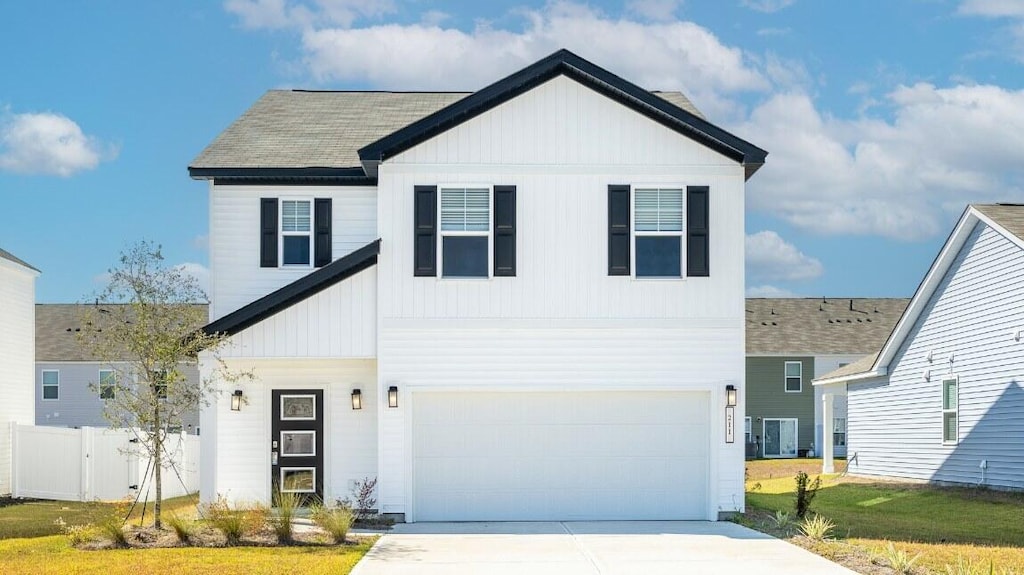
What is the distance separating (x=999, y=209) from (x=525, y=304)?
12.5 m

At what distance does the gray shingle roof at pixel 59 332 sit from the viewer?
156 ft

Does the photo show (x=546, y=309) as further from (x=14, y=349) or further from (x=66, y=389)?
→ (x=66, y=389)

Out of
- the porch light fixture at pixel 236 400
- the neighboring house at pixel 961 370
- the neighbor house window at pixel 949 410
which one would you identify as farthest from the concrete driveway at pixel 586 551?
the neighbor house window at pixel 949 410

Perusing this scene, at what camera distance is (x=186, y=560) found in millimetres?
14648

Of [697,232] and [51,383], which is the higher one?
[697,232]

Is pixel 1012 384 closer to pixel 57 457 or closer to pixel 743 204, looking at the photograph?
pixel 743 204

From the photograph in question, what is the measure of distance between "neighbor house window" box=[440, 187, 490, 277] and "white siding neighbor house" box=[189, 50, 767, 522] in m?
0.03

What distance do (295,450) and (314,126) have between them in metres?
6.65

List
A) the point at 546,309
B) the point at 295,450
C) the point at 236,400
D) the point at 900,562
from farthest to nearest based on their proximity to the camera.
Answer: the point at 295,450 → the point at 236,400 → the point at 546,309 → the point at 900,562

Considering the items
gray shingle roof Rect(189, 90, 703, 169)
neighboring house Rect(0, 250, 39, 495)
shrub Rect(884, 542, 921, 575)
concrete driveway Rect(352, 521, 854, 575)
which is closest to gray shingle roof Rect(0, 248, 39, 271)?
neighboring house Rect(0, 250, 39, 495)

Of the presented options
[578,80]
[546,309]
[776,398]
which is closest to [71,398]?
[776,398]

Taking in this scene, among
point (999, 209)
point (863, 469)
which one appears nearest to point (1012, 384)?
point (999, 209)

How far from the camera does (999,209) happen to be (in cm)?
2606

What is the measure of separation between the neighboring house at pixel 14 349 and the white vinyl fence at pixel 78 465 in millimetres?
334
